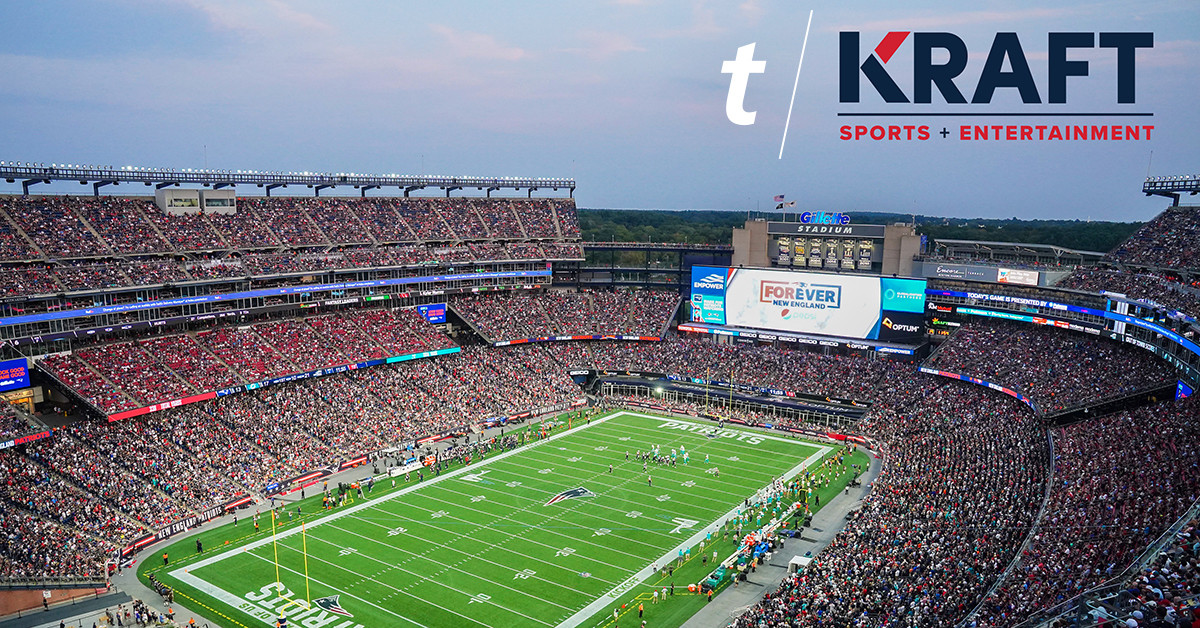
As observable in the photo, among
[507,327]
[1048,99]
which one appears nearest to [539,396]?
[507,327]

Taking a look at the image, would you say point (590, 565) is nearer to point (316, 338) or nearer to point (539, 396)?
point (539, 396)

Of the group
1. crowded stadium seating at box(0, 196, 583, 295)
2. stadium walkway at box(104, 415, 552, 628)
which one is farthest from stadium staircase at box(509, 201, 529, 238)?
stadium walkway at box(104, 415, 552, 628)

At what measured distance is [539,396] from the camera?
54938mm

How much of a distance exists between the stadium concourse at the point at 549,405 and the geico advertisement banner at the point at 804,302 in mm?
2404

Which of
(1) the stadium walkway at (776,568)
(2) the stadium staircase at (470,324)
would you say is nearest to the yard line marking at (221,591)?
(1) the stadium walkway at (776,568)

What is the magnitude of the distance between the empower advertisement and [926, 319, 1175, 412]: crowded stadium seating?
13.0ft

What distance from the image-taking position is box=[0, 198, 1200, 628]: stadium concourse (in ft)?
77.4

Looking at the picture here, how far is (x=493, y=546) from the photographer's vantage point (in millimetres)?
32281

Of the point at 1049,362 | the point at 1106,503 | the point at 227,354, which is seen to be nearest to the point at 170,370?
the point at 227,354

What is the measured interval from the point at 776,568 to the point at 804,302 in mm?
31740

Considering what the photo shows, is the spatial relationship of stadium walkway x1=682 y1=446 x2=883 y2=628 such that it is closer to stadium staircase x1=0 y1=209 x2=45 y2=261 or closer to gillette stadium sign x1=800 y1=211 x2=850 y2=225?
gillette stadium sign x1=800 y1=211 x2=850 y2=225

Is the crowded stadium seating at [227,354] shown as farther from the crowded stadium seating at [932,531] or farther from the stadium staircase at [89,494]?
the crowded stadium seating at [932,531]

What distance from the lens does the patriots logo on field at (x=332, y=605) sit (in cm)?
2681

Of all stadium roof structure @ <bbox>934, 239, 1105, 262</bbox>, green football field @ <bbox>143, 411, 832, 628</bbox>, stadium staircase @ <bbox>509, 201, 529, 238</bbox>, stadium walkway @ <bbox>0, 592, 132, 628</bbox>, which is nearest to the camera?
stadium walkway @ <bbox>0, 592, 132, 628</bbox>
